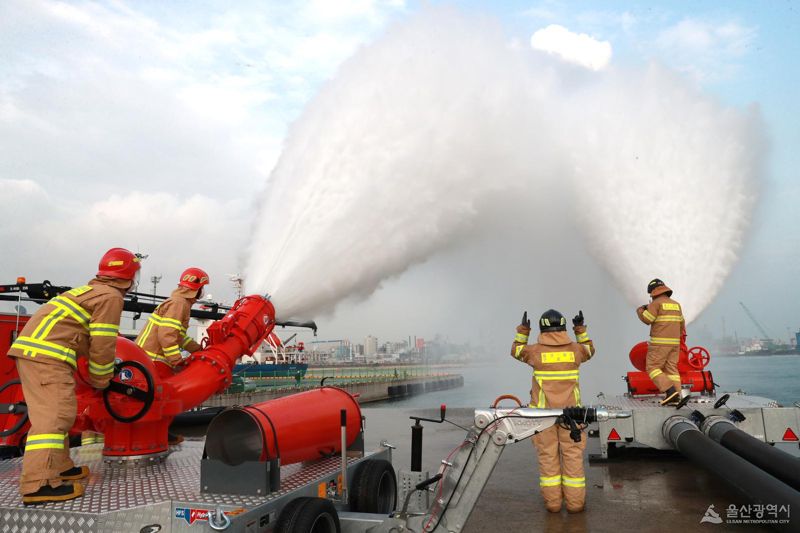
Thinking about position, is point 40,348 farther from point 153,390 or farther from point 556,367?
point 556,367

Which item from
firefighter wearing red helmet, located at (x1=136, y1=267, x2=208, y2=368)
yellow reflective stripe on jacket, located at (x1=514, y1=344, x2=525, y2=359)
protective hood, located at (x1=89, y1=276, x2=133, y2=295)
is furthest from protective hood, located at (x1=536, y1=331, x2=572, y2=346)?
protective hood, located at (x1=89, y1=276, x2=133, y2=295)

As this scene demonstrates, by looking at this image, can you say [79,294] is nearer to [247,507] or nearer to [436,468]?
[247,507]

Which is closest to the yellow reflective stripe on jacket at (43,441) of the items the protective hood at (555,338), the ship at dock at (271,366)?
the protective hood at (555,338)

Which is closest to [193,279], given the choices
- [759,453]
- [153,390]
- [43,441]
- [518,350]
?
[153,390]

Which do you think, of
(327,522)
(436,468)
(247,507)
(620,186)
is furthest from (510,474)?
(620,186)

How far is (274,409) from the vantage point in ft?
15.8

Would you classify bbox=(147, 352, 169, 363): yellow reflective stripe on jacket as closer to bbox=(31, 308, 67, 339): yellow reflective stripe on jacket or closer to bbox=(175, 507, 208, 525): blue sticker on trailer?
bbox=(31, 308, 67, 339): yellow reflective stripe on jacket

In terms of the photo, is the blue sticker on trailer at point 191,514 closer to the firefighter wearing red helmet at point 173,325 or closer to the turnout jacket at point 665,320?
the firefighter wearing red helmet at point 173,325

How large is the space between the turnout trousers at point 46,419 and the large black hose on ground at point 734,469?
489 cm

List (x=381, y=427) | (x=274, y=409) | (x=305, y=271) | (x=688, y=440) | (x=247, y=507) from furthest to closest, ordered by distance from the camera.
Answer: (x=381, y=427) → (x=305, y=271) → (x=688, y=440) → (x=274, y=409) → (x=247, y=507)

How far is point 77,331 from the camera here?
435 centimetres

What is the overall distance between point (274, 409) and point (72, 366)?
5.13ft

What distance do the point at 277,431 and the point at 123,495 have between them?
1.16 metres

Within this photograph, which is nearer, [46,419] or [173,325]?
[46,419]
